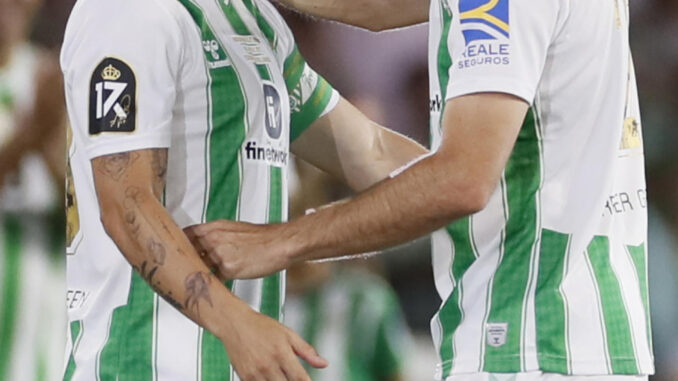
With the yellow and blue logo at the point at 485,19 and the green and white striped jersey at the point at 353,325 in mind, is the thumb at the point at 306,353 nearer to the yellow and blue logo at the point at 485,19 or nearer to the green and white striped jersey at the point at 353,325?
the yellow and blue logo at the point at 485,19

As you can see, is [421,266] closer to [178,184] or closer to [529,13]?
[178,184]

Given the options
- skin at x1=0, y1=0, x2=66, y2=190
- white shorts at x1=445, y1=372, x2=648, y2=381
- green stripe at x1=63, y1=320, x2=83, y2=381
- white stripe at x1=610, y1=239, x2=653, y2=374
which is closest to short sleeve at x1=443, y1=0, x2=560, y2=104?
white stripe at x1=610, y1=239, x2=653, y2=374

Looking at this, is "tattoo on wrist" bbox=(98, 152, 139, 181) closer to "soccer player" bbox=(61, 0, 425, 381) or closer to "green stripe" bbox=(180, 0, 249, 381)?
"soccer player" bbox=(61, 0, 425, 381)

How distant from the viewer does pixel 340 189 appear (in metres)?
3.74

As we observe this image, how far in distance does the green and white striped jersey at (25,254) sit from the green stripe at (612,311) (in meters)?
1.95

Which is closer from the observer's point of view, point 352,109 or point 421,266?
point 352,109

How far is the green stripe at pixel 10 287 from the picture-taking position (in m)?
3.55

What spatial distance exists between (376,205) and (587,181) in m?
0.37

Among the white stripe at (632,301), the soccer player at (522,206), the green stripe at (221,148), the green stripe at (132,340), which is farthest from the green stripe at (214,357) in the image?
the white stripe at (632,301)

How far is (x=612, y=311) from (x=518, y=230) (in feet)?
0.70

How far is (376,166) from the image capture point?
291cm

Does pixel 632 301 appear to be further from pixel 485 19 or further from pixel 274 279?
pixel 274 279

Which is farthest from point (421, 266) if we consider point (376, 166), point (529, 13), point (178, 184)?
point (529, 13)

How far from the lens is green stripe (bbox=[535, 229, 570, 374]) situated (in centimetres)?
207
